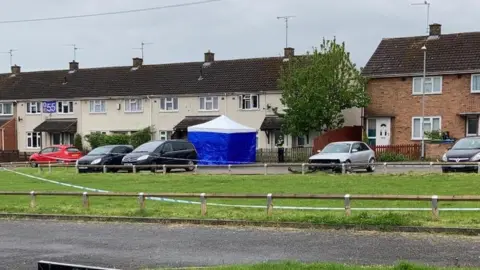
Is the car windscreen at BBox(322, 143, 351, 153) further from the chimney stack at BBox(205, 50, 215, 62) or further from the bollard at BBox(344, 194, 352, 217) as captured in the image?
the chimney stack at BBox(205, 50, 215, 62)

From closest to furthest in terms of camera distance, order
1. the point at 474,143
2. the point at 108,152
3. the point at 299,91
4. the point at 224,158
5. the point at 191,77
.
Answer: the point at 474,143, the point at 108,152, the point at 224,158, the point at 299,91, the point at 191,77

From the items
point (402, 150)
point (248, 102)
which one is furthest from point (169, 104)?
point (402, 150)

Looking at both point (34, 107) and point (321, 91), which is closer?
point (321, 91)

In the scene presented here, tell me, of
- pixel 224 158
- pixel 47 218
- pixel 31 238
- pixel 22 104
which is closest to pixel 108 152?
pixel 224 158

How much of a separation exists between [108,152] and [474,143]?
18.1m

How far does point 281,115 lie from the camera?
4344 centimetres

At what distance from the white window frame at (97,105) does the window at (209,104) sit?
8.88 meters

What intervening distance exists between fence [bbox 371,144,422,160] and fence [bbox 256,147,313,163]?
4895 mm

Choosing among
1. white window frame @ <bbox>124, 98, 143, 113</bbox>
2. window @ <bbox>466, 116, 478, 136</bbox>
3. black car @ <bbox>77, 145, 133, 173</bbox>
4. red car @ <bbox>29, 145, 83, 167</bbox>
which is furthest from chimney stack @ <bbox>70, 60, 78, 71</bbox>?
window @ <bbox>466, 116, 478, 136</bbox>

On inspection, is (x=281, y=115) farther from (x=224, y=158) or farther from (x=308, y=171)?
(x=308, y=171)

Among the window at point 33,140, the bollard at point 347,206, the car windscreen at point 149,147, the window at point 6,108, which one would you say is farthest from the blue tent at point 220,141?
the window at point 6,108

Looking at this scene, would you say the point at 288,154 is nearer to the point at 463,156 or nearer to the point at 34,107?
the point at 463,156

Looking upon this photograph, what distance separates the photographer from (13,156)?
51.6 metres

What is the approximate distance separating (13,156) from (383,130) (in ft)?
94.8
